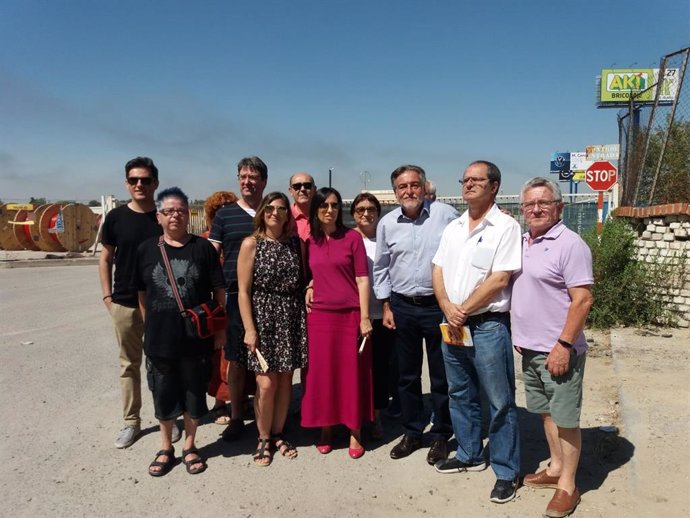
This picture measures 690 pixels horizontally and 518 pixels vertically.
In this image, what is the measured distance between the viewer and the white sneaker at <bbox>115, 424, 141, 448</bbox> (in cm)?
404

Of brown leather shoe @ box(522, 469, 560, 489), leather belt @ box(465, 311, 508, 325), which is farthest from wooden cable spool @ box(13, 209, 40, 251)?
brown leather shoe @ box(522, 469, 560, 489)

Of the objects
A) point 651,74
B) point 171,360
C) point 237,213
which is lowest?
point 171,360

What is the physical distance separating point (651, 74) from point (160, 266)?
52789 mm

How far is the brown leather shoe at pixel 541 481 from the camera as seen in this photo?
327 centimetres

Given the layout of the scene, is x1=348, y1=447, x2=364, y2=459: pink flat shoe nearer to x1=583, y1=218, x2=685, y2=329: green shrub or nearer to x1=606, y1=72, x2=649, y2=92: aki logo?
x1=583, y1=218, x2=685, y2=329: green shrub

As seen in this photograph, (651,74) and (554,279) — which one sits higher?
(651,74)

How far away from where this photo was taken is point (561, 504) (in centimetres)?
297

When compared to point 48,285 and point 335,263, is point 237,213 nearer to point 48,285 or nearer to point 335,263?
point 335,263

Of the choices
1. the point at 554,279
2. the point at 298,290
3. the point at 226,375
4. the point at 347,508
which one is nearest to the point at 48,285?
the point at 226,375

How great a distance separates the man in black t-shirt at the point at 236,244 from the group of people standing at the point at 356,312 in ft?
0.04

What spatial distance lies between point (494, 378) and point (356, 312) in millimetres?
1145

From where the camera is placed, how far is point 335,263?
376cm

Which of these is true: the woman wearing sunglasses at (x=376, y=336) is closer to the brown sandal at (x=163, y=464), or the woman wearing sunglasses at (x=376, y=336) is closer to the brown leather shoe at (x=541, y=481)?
the brown leather shoe at (x=541, y=481)

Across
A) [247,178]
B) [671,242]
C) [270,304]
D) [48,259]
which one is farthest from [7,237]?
[671,242]
